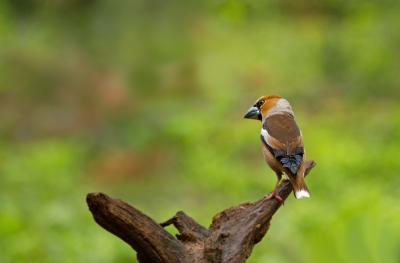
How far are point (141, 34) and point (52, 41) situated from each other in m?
1.10

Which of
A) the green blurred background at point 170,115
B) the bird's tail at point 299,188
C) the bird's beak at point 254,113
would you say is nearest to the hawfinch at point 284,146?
the bird's tail at point 299,188

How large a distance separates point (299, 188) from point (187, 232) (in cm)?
47

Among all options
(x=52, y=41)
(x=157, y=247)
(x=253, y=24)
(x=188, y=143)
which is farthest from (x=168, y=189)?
(x=157, y=247)

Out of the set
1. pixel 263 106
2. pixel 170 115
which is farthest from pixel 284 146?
pixel 170 115

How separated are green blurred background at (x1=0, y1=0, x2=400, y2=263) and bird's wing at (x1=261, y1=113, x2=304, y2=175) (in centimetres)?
274

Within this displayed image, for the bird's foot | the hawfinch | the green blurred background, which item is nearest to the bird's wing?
the hawfinch

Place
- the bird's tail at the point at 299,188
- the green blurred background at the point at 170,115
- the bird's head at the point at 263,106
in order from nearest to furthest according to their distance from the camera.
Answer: the bird's tail at the point at 299,188
the bird's head at the point at 263,106
the green blurred background at the point at 170,115

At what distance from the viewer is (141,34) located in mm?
7633

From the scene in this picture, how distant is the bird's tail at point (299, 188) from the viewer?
8.63 ft

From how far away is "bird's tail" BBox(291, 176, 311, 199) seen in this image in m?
2.63

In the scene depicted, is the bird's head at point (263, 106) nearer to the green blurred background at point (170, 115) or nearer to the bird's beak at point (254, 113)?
the bird's beak at point (254, 113)

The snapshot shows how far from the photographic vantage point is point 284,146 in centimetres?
275

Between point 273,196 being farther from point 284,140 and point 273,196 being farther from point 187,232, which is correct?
point 187,232

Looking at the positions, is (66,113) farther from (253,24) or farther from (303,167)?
(303,167)
